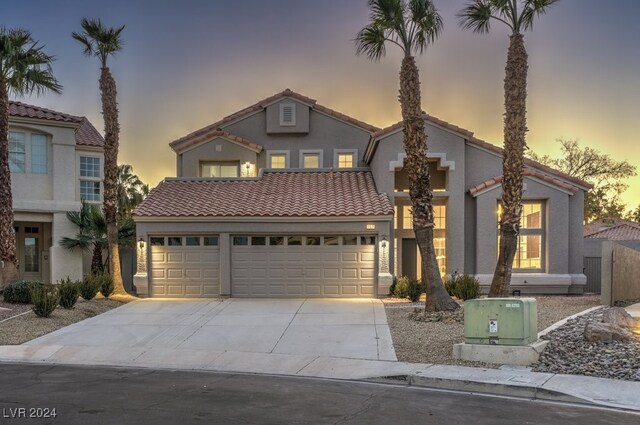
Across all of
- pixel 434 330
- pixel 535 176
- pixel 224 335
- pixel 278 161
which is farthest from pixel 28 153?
pixel 535 176

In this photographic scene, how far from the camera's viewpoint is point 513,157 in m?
15.8

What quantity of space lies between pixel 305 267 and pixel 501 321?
35.5ft

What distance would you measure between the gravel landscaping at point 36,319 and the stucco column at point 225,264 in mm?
3527

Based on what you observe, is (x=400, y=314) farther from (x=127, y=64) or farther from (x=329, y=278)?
(x=127, y=64)

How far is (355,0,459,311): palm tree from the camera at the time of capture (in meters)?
16.0

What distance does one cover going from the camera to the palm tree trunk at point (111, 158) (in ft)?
70.8

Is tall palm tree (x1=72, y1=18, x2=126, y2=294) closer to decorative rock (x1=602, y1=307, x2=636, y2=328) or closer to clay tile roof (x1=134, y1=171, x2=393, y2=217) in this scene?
clay tile roof (x1=134, y1=171, x2=393, y2=217)

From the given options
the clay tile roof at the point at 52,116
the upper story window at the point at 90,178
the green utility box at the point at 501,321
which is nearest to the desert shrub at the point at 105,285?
the upper story window at the point at 90,178

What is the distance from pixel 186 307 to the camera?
1870cm

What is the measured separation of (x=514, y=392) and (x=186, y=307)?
12193mm

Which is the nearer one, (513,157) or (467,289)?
(513,157)

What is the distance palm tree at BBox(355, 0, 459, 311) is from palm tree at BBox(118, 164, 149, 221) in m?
30.3

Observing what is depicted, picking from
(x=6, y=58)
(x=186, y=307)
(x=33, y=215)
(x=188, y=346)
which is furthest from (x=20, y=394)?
(x=33, y=215)

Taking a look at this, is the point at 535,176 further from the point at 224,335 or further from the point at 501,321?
the point at 224,335
